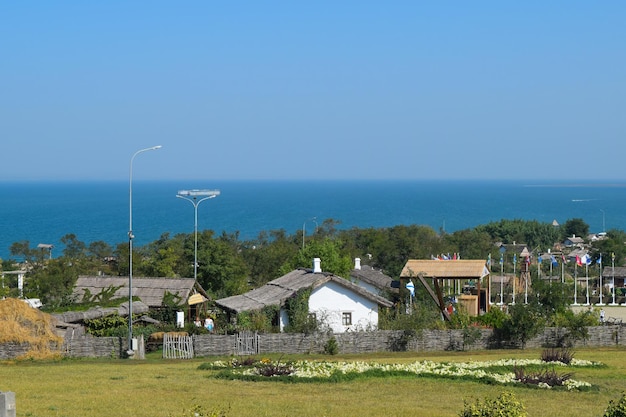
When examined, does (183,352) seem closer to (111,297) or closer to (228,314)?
(228,314)

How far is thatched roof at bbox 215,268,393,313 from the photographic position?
47.7m

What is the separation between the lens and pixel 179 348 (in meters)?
40.7

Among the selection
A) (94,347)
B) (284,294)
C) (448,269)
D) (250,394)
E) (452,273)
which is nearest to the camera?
(250,394)

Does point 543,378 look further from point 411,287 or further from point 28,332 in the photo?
point 411,287

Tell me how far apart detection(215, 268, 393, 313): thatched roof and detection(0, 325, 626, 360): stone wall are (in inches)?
202

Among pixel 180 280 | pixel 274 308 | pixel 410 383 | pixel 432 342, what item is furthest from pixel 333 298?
pixel 410 383

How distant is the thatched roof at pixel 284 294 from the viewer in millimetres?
47719

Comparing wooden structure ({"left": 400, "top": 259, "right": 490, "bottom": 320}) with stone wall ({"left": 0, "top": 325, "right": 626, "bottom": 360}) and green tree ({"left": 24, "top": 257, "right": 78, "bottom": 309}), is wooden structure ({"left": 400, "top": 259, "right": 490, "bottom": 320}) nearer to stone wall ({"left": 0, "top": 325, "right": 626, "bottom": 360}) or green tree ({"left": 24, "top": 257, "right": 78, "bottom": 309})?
stone wall ({"left": 0, "top": 325, "right": 626, "bottom": 360})

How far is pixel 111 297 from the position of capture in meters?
52.4

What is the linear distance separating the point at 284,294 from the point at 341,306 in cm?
285

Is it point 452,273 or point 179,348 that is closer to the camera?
point 179,348

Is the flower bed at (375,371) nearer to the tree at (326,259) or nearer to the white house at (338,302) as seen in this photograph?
the white house at (338,302)

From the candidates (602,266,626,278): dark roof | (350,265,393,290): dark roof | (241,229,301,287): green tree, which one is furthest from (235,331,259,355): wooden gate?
(602,266,626,278): dark roof

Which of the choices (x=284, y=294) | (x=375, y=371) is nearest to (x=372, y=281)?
(x=284, y=294)
